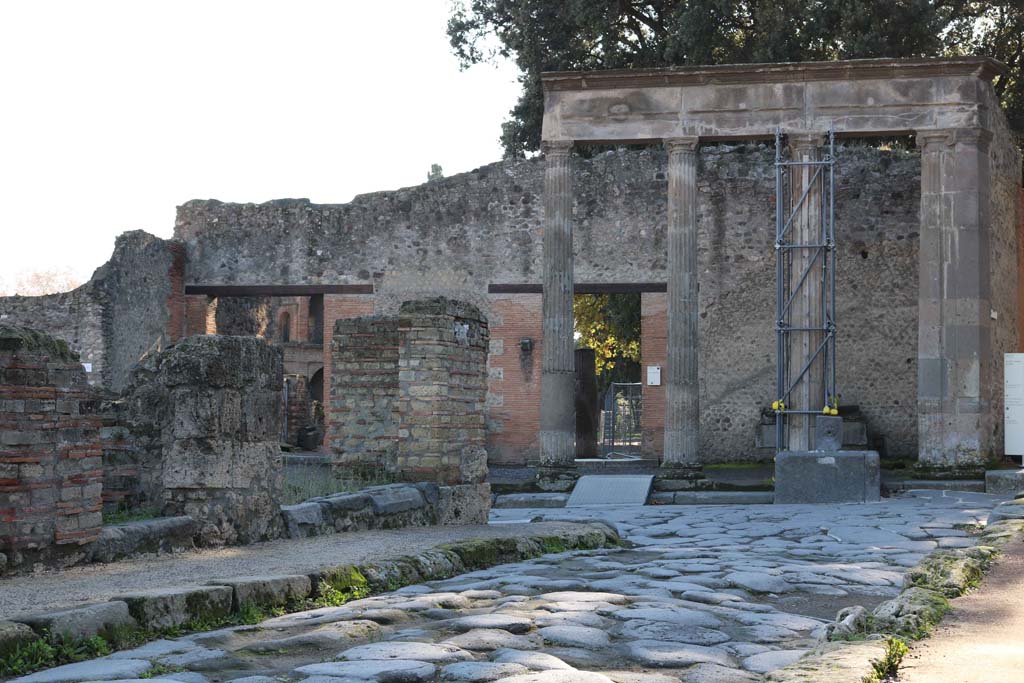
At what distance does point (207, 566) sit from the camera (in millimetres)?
6238

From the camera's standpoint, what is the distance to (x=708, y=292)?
19719 millimetres

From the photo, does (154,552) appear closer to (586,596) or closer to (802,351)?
(586,596)

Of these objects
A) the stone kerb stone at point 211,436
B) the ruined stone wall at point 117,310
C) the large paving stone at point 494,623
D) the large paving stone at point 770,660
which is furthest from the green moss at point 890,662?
the ruined stone wall at point 117,310

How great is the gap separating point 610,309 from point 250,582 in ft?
65.2

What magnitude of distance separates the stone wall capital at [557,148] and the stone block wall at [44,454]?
1027 cm

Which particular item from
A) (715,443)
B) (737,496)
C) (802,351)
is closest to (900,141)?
(715,443)

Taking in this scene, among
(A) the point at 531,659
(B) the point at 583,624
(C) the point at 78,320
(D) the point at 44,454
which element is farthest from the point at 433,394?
(C) the point at 78,320

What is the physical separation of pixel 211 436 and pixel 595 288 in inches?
520

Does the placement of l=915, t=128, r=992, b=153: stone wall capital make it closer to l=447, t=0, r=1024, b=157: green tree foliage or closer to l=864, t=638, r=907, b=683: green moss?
l=447, t=0, r=1024, b=157: green tree foliage

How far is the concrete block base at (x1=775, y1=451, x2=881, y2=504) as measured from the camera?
13359 mm

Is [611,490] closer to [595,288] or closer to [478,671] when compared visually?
[595,288]

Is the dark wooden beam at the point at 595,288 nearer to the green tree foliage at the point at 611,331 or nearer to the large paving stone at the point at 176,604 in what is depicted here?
the green tree foliage at the point at 611,331

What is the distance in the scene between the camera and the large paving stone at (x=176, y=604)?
193 inches

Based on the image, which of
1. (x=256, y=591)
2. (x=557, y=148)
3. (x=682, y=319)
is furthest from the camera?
(x=557, y=148)
